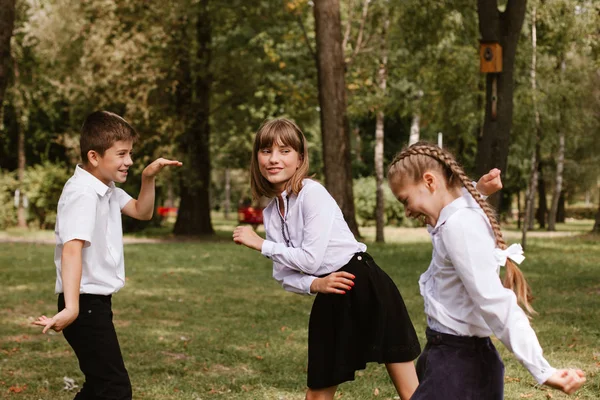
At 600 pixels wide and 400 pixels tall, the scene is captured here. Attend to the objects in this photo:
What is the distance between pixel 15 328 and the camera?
28.4ft

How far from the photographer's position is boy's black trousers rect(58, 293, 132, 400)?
151 inches

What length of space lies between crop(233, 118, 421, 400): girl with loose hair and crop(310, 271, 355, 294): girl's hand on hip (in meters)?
0.05

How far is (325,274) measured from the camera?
13.0 ft

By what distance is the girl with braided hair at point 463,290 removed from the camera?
2789 mm

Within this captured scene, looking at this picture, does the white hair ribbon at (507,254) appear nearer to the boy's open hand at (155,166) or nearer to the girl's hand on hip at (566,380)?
the girl's hand on hip at (566,380)

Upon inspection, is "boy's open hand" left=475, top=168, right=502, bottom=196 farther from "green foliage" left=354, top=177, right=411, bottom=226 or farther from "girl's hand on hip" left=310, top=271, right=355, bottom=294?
"green foliage" left=354, top=177, right=411, bottom=226

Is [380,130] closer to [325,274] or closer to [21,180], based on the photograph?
[21,180]

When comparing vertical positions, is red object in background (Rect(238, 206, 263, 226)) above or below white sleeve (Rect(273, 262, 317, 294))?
below

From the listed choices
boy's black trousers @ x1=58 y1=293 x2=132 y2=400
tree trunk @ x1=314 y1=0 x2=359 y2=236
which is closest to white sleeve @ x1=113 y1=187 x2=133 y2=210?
boy's black trousers @ x1=58 y1=293 x2=132 y2=400

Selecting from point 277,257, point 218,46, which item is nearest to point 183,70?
point 218,46

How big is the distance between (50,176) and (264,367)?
24.8 meters

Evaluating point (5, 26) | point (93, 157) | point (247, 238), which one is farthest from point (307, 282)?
point (5, 26)

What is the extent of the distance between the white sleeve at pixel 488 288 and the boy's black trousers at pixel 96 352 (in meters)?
1.81

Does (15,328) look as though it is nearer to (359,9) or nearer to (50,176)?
(359,9)
